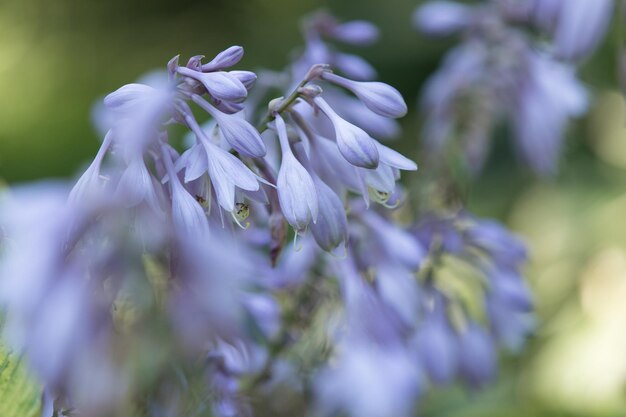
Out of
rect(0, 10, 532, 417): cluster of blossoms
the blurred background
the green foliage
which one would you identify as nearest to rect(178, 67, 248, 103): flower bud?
rect(0, 10, 532, 417): cluster of blossoms

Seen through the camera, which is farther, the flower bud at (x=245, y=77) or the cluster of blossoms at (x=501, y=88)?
the cluster of blossoms at (x=501, y=88)

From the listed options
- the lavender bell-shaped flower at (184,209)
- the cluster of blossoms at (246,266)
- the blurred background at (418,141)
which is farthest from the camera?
the blurred background at (418,141)

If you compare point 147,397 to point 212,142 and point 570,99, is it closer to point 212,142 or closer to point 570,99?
point 212,142

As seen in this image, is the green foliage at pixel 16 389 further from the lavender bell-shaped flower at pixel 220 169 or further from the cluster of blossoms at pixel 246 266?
the lavender bell-shaped flower at pixel 220 169

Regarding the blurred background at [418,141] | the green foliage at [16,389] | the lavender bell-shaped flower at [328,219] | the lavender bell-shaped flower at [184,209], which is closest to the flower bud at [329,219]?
the lavender bell-shaped flower at [328,219]

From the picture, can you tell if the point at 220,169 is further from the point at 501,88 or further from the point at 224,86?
the point at 501,88

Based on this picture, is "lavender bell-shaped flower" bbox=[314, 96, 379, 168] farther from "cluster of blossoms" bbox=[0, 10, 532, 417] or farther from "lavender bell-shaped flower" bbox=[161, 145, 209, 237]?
"lavender bell-shaped flower" bbox=[161, 145, 209, 237]

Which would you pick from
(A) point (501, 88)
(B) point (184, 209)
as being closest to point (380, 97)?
(B) point (184, 209)
